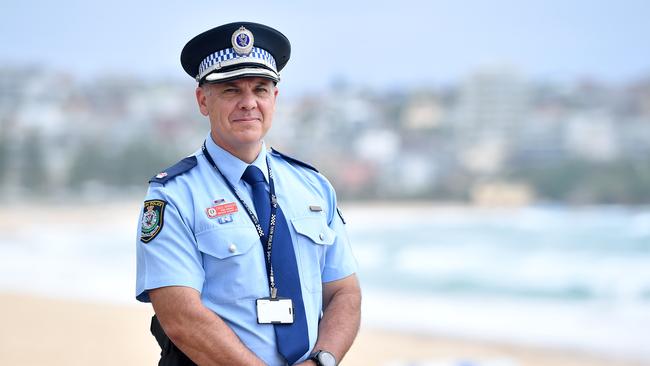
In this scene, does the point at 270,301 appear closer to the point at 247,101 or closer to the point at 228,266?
the point at 228,266

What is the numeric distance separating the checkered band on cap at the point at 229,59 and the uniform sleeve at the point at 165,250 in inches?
9.5

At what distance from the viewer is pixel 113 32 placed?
36688 mm

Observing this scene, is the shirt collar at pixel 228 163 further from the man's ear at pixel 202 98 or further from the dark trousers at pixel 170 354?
→ the dark trousers at pixel 170 354

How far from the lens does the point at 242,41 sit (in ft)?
6.18

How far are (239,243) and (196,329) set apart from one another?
0.17m

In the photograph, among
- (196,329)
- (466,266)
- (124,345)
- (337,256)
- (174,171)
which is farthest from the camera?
(466,266)

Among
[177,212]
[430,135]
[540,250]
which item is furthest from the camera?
[430,135]

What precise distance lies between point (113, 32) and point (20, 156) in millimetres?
7483

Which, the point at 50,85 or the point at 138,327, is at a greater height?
the point at 50,85

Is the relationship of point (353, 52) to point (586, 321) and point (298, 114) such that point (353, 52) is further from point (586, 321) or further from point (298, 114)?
point (586, 321)

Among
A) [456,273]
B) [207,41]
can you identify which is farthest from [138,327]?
[456,273]

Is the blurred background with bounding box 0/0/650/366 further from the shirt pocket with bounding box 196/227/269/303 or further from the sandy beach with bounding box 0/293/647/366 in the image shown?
the shirt pocket with bounding box 196/227/269/303

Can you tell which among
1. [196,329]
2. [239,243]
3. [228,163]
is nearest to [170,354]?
[196,329]

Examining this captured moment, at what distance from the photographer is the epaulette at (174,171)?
1.83 m
